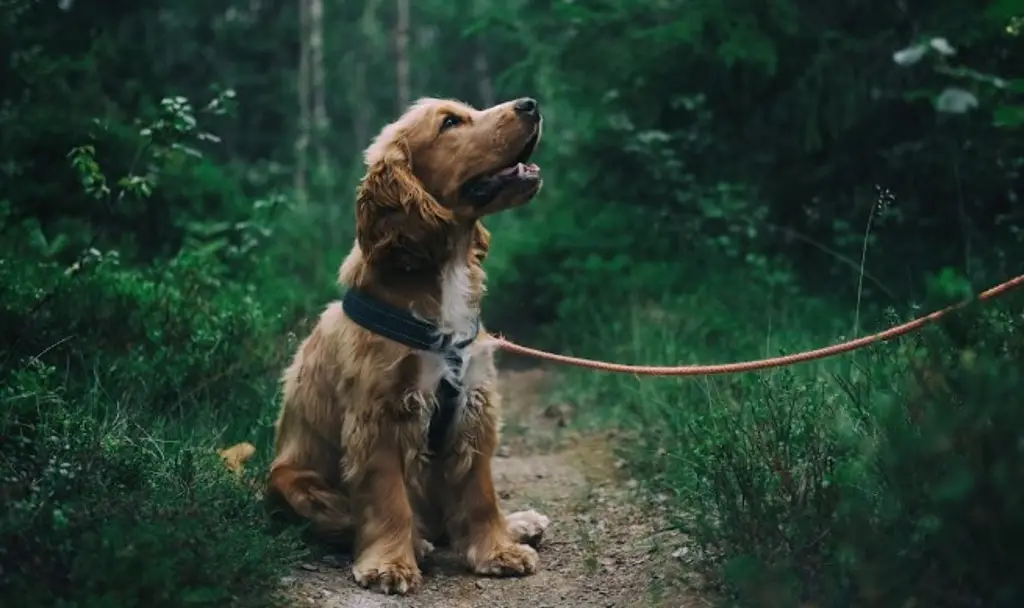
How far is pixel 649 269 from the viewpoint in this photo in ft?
26.9

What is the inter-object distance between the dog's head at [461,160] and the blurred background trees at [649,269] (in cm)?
121

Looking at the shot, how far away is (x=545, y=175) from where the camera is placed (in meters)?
10.4

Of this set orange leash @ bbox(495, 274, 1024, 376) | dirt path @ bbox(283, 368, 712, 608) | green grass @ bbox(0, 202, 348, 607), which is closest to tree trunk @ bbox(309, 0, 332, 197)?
green grass @ bbox(0, 202, 348, 607)

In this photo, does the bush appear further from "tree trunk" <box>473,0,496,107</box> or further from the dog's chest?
"tree trunk" <box>473,0,496,107</box>

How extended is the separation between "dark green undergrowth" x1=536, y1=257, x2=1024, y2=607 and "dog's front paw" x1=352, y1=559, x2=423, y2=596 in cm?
101

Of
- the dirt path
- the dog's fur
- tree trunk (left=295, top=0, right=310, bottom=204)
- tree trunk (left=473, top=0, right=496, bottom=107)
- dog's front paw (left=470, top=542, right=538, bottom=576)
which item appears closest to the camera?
the dirt path

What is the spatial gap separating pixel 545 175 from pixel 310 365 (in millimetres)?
6069

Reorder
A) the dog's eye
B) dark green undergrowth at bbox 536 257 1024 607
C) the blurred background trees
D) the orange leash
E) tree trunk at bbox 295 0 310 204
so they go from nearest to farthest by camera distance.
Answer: dark green undergrowth at bbox 536 257 1024 607
the blurred background trees
the orange leash
the dog's eye
tree trunk at bbox 295 0 310 204

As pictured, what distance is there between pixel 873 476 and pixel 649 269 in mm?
4971

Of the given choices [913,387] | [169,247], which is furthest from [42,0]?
[913,387]

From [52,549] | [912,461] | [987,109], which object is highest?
[987,109]

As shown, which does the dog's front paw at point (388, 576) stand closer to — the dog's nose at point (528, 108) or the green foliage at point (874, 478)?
the green foliage at point (874, 478)

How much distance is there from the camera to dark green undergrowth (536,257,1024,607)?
2.76 m

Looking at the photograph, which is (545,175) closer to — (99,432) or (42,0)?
(42,0)
